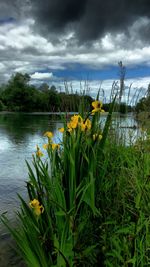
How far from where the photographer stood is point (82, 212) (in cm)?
274

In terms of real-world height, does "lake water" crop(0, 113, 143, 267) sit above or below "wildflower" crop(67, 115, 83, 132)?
below

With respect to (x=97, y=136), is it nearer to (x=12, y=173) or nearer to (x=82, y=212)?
(x=82, y=212)

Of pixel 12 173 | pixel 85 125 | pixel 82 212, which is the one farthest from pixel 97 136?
pixel 12 173

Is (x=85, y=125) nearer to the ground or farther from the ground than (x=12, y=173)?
farther from the ground

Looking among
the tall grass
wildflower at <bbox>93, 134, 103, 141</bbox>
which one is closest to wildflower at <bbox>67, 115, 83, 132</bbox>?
the tall grass

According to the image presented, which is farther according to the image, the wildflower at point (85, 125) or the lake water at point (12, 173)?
the lake water at point (12, 173)

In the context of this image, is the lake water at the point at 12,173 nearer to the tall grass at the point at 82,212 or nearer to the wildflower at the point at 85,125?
the wildflower at the point at 85,125

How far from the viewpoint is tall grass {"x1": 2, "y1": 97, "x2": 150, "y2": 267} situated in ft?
8.08

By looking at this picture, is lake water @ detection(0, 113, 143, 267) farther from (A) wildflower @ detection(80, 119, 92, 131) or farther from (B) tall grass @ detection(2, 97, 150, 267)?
(B) tall grass @ detection(2, 97, 150, 267)

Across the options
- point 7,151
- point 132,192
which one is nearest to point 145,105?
point 132,192

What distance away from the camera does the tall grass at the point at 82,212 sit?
2.46m

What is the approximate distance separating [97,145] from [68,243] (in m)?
0.86

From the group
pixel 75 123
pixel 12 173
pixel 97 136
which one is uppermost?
pixel 75 123

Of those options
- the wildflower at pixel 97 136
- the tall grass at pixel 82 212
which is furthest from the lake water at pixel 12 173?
the tall grass at pixel 82 212
